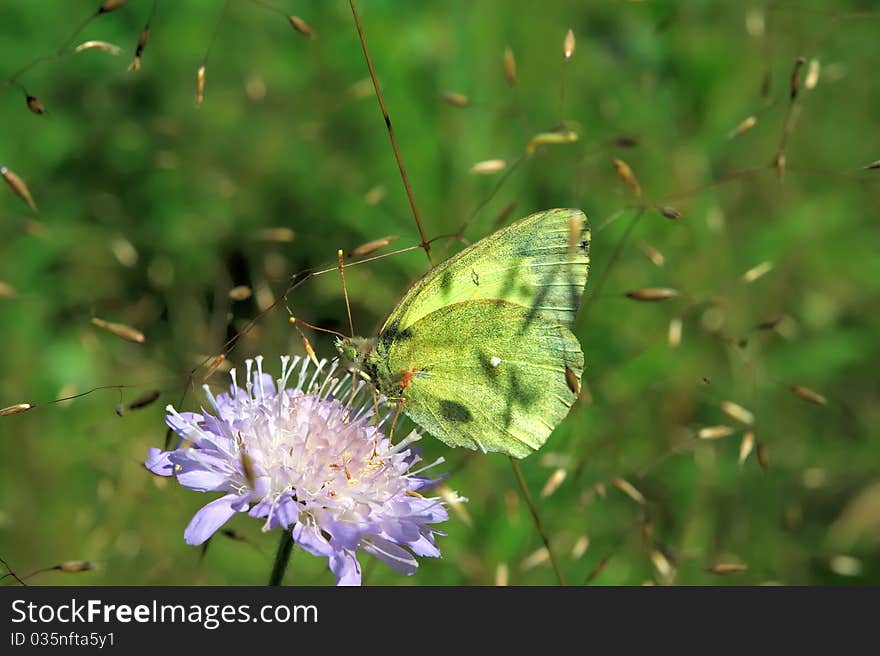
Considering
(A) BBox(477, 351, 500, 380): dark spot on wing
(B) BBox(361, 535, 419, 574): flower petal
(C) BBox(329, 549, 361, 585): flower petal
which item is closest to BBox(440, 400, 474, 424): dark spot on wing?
(A) BBox(477, 351, 500, 380): dark spot on wing

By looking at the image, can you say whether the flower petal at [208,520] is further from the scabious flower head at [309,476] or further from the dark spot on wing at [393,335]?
the dark spot on wing at [393,335]

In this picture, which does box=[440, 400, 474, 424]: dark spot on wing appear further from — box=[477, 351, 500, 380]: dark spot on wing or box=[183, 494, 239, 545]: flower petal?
box=[183, 494, 239, 545]: flower petal

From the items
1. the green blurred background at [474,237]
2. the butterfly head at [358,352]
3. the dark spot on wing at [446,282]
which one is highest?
the dark spot on wing at [446,282]

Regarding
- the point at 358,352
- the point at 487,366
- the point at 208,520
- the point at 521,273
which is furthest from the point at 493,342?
the point at 208,520

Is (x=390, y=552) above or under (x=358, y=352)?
under

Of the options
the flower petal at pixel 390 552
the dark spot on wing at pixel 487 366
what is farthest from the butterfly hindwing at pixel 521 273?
the flower petal at pixel 390 552

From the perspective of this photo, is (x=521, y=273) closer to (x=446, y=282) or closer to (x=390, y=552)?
(x=446, y=282)

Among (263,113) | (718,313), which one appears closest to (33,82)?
(263,113)
